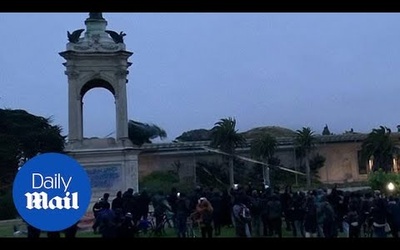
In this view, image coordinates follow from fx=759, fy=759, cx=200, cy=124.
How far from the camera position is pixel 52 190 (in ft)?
25.0

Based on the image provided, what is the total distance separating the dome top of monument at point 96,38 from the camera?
25.5 metres

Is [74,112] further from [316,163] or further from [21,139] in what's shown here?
[316,163]

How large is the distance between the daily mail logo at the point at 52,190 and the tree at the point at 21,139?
2990 cm

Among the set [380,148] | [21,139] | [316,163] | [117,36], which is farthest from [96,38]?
[316,163]

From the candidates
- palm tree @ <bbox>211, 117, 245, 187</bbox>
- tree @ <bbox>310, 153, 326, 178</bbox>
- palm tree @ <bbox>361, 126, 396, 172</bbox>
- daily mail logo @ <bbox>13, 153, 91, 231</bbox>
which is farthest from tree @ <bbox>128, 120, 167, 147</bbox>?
daily mail logo @ <bbox>13, 153, 91, 231</bbox>

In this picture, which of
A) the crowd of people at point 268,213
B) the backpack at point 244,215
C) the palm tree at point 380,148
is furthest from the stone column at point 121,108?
the palm tree at point 380,148

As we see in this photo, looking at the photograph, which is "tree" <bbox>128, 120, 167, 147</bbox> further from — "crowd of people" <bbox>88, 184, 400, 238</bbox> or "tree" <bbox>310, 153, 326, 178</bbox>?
"crowd of people" <bbox>88, 184, 400, 238</bbox>

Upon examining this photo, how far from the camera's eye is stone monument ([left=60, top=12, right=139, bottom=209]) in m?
24.9

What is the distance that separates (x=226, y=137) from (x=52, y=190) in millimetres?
37621

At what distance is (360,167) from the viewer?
53.3 metres

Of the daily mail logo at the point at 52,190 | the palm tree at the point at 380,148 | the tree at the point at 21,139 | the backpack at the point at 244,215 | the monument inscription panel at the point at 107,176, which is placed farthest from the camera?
the palm tree at the point at 380,148

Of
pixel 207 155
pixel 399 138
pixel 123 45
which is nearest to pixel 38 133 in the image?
pixel 207 155

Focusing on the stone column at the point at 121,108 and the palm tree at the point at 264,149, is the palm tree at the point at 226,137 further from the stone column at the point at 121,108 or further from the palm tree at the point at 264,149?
the stone column at the point at 121,108
